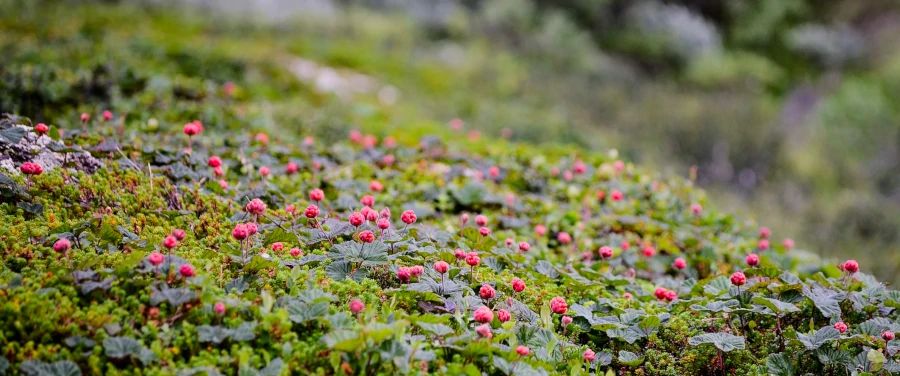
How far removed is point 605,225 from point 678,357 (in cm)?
184

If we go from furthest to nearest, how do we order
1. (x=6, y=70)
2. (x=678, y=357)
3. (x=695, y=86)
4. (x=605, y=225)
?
1. (x=695, y=86)
2. (x=6, y=70)
3. (x=605, y=225)
4. (x=678, y=357)

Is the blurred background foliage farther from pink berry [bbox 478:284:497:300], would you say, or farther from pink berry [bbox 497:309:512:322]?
pink berry [bbox 497:309:512:322]

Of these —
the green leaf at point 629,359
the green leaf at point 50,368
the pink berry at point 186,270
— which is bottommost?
the green leaf at point 50,368

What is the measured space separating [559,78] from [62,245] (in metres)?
12.9

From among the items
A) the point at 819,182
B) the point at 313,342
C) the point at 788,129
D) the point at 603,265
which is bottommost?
the point at 313,342

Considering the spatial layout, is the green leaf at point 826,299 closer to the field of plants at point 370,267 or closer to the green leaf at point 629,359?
the field of plants at point 370,267

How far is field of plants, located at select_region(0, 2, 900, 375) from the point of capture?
2.42 metres

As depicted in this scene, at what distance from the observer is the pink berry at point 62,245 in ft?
8.46

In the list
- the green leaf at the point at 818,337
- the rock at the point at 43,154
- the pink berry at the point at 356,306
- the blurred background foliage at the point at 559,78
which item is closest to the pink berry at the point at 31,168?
the rock at the point at 43,154

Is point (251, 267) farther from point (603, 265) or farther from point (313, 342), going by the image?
point (603, 265)

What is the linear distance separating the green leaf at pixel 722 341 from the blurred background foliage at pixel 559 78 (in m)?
4.00

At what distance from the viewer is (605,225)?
476 cm

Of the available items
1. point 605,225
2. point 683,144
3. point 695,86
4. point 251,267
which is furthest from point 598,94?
point 251,267

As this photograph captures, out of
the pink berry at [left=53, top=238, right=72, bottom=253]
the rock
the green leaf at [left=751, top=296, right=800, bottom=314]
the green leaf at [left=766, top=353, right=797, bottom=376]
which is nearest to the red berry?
the rock
